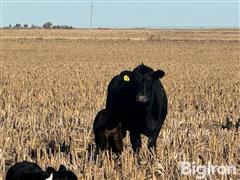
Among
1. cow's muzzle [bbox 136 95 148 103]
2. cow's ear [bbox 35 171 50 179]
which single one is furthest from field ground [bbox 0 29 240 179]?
cow's ear [bbox 35 171 50 179]

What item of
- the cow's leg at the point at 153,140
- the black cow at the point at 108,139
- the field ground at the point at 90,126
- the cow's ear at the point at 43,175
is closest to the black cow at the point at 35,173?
the cow's ear at the point at 43,175

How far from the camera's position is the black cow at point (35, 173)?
5.20 m

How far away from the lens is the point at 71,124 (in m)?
10.6

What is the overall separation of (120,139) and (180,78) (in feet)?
39.6

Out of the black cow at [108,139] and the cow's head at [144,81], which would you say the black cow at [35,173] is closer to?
the black cow at [108,139]

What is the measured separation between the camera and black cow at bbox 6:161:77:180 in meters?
5.20

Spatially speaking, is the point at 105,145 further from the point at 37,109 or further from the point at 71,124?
the point at 37,109

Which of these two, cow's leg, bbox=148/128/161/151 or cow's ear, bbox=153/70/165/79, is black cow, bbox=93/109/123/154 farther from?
cow's ear, bbox=153/70/165/79

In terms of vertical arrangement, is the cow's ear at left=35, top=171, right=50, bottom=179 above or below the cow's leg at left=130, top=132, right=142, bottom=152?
above

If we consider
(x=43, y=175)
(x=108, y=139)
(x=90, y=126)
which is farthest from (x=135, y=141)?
(x=43, y=175)

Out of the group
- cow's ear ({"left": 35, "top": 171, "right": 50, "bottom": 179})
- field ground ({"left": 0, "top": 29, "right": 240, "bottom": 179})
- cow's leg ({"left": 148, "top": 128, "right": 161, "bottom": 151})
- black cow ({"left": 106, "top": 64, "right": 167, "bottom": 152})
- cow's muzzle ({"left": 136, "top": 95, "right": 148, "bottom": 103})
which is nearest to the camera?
cow's ear ({"left": 35, "top": 171, "right": 50, "bottom": 179})

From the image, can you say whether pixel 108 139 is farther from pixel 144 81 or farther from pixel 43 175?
pixel 43 175

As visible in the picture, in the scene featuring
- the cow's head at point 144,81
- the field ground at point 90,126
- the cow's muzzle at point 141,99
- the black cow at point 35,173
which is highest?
the cow's head at point 144,81

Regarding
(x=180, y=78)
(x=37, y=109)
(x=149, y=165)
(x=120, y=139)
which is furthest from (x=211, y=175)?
(x=180, y=78)
